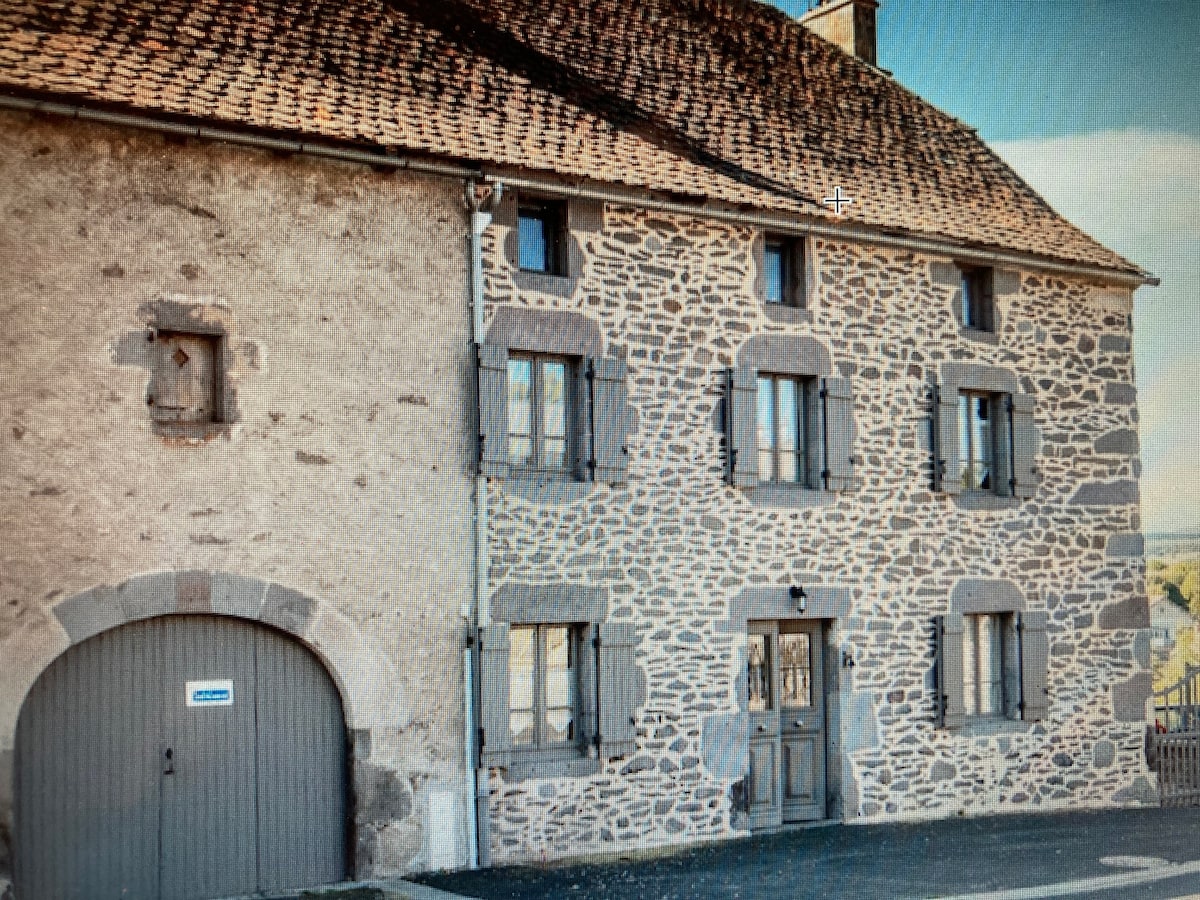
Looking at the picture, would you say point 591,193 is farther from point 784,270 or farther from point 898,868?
point 898,868

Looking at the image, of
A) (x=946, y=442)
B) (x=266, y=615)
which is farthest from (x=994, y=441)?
(x=266, y=615)

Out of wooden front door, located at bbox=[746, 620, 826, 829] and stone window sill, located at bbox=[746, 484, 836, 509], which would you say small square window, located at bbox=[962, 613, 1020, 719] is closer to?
wooden front door, located at bbox=[746, 620, 826, 829]

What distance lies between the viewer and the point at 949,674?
14531 millimetres

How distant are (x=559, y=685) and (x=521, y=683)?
0.37 m

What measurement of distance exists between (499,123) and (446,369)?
216cm

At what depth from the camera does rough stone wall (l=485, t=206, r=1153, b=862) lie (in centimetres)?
1265

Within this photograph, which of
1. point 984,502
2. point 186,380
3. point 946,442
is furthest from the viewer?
point 984,502

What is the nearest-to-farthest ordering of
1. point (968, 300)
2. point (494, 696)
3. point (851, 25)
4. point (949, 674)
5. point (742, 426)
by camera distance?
point (494, 696) < point (742, 426) < point (949, 674) < point (968, 300) < point (851, 25)

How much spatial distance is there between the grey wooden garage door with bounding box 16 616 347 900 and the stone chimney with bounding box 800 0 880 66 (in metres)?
10.4

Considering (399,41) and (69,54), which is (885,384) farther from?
(69,54)

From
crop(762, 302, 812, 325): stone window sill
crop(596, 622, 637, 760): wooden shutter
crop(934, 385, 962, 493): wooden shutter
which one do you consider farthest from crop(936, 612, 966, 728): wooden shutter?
crop(596, 622, 637, 760): wooden shutter

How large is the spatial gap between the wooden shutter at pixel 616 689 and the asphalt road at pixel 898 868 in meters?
0.93

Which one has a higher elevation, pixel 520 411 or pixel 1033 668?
pixel 520 411

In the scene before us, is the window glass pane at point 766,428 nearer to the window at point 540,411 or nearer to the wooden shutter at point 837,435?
the wooden shutter at point 837,435
